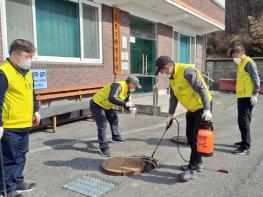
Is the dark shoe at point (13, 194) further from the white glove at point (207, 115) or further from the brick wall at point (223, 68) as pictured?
the brick wall at point (223, 68)

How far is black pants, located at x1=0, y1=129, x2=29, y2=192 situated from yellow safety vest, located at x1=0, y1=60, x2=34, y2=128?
11 centimetres

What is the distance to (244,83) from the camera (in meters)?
5.38

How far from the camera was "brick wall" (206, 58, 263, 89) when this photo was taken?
1830 cm

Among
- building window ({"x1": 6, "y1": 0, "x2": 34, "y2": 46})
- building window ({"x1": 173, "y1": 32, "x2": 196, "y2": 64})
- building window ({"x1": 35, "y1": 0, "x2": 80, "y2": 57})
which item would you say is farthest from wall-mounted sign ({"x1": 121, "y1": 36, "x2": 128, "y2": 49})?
building window ({"x1": 173, "y1": 32, "x2": 196, "y2": 64})

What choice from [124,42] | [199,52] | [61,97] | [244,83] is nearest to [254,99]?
[244,83]

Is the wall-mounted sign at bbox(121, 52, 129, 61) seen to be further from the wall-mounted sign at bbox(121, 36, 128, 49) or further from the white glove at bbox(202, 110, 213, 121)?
the white glove at bbox(202, 110, 213, 121)

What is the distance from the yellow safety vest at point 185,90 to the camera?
13.2 feet

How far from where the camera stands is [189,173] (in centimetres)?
416

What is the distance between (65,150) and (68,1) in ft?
15.4

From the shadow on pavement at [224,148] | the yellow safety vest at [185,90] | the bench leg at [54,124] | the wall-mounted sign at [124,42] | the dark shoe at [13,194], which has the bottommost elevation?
the dark shoe at [13,194]

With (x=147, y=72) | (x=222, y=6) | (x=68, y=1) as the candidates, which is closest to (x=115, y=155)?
(x=68, y=1)

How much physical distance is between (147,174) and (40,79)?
4219mm

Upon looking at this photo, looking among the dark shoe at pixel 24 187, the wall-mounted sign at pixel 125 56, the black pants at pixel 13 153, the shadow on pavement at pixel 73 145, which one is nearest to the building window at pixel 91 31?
the wall-mounted sign at pixel 125 56

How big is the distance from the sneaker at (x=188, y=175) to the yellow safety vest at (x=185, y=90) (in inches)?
32.8
